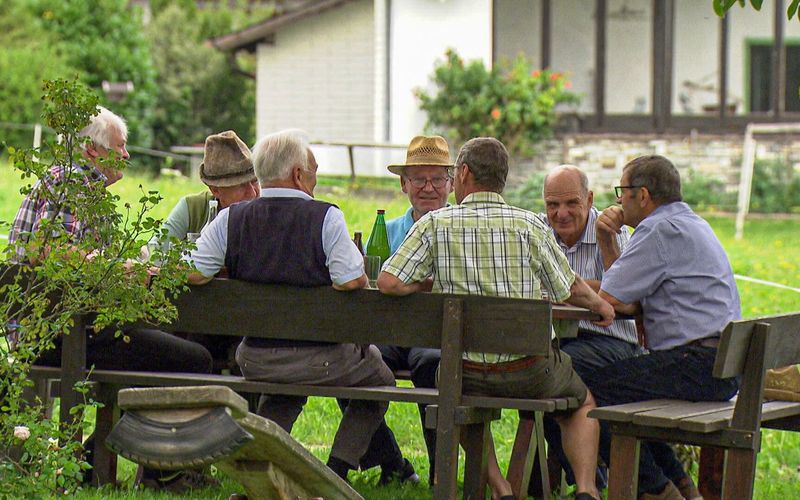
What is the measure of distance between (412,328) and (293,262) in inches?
19.7

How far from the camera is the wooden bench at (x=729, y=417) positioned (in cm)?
488

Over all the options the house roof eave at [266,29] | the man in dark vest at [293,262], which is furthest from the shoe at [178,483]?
the house roof eave at [266,29]

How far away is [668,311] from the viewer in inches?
213

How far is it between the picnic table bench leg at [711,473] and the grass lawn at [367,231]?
0.64 m

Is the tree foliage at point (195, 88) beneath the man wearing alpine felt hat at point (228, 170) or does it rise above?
above

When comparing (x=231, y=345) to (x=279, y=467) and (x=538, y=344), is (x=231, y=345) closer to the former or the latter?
(x=538, y=344)

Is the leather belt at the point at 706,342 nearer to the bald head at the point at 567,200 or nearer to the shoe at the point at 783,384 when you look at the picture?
the shoe at the point at 783,384

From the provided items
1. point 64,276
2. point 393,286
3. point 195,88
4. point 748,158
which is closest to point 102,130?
point 64,276

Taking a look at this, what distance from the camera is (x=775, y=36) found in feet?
69.3

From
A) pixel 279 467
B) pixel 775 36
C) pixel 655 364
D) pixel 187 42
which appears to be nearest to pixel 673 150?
pixel 775 36

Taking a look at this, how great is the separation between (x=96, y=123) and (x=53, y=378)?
1048 mm

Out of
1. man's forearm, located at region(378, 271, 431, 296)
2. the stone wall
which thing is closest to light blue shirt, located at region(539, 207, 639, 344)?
man's forearm, located at region(378, 271, 431, 296)

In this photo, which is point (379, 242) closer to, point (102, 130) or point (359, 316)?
point (359, 316)

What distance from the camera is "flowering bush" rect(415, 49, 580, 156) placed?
18.8m
